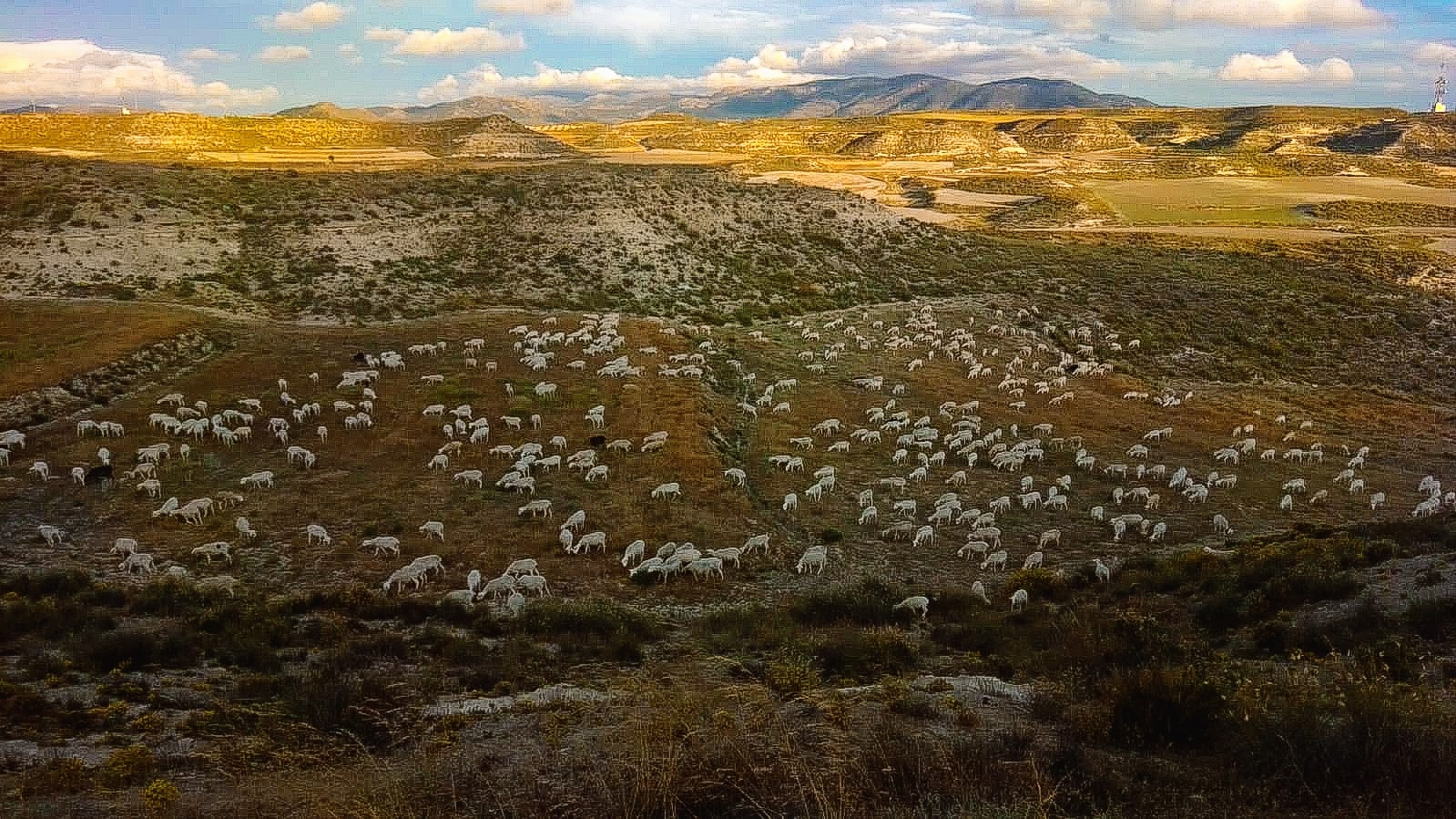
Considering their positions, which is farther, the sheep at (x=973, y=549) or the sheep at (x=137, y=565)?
the sheep at (x=973, y=549)

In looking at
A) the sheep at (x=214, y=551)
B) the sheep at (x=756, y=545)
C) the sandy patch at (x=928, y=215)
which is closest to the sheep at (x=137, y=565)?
the sheep at (x=214, y=551)

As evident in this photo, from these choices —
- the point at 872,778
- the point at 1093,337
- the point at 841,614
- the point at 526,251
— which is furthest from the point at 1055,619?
the point at 526,251

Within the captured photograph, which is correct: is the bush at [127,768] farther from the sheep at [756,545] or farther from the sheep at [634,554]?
the sheep at [756,545]

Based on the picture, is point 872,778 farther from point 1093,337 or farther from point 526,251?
point 526,251

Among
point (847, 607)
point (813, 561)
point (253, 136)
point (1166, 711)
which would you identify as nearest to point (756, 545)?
point (813, 561)

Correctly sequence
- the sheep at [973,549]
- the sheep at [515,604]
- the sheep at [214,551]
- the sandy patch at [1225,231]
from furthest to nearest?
the sandy patch at [1225,231], the sheep at [973,549], the sheep at [214,551], the sheep at [515,604]

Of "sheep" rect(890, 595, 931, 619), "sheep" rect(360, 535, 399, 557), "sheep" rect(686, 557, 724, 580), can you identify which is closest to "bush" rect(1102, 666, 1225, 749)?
"sheep" rect(890, 595, 931, 619)
